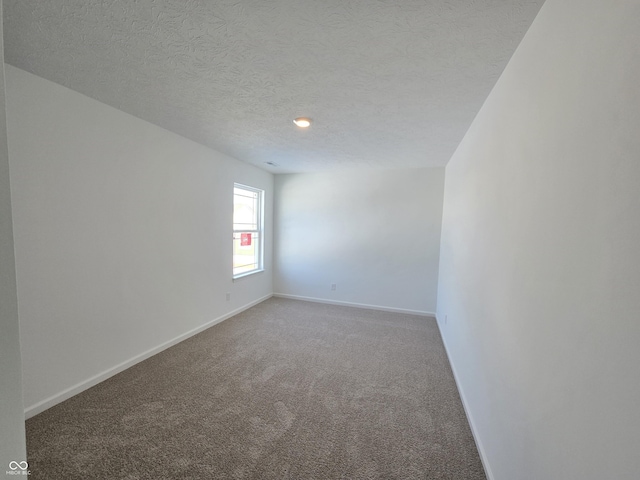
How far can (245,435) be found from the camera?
177cm

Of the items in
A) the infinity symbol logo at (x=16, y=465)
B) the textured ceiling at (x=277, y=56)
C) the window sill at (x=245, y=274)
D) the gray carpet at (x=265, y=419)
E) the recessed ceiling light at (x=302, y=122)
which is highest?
the textured ceiling at (x=277, y=56)

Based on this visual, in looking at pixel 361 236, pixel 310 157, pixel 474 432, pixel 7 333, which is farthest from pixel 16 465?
pixel 361 236

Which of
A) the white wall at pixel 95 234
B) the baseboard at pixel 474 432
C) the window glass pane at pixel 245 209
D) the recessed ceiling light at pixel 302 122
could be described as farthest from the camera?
the window glass pane at pixel 245 209

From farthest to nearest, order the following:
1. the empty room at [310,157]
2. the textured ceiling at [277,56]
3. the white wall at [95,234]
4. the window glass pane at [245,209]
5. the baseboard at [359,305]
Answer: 1. the baseboard at [359,305]
2. the window glass pane at [245,209]
3. the white wall at [95,234]
4. the textured ceiling at [277,56]
5. the empty room at [310,157]

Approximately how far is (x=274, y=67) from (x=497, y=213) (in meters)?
1.63

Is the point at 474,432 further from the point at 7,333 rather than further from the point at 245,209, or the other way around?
the point at 245,209

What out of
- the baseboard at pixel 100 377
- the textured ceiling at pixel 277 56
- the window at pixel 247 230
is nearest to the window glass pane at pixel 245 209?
the window at pixel 247 230

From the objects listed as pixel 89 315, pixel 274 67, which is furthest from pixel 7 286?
pixel 89 315

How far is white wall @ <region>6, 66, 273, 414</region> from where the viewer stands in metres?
1.81

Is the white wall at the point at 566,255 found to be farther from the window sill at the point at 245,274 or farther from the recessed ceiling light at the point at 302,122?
the window sill at the point at 245,274

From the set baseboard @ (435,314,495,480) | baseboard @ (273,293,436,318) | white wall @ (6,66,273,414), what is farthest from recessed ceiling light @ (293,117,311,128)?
baseboard @ (273,293,436,318)

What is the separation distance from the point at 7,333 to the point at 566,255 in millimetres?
1616

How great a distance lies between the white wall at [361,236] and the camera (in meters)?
4.31

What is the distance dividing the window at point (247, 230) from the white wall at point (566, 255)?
354cm
